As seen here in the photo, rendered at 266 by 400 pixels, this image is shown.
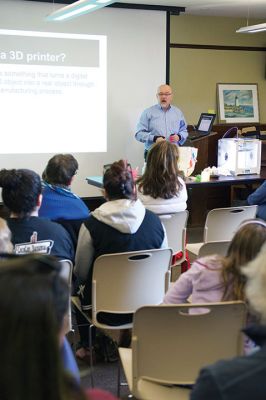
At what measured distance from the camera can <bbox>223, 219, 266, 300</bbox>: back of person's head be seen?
1.84 meters

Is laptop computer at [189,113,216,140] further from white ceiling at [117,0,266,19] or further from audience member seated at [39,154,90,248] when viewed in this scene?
audience member seated at [39,154,90,248]

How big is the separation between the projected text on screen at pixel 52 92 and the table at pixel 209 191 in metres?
0.66

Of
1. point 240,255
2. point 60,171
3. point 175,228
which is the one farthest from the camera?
point 175,228

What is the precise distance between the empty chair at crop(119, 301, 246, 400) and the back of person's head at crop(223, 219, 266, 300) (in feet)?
0.46

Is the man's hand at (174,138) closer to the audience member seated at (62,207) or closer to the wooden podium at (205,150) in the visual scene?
the wooden podium at (205,150)

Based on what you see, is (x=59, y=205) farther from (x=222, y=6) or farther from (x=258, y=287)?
(x=222, y=6)

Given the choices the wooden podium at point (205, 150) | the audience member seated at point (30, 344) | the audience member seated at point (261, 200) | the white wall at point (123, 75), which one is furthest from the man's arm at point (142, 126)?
the audience member seated at point (30, 344)

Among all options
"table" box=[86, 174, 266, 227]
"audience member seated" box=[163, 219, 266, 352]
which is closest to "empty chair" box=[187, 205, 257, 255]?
"table" box=[86, 174, 266, 227]

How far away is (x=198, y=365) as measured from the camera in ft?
5.84

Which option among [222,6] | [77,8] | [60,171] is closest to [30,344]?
[60,171]

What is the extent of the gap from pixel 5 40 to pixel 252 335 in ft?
16.2

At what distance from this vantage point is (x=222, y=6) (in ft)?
21.6

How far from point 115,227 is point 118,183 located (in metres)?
0.23

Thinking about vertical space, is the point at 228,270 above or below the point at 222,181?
below
